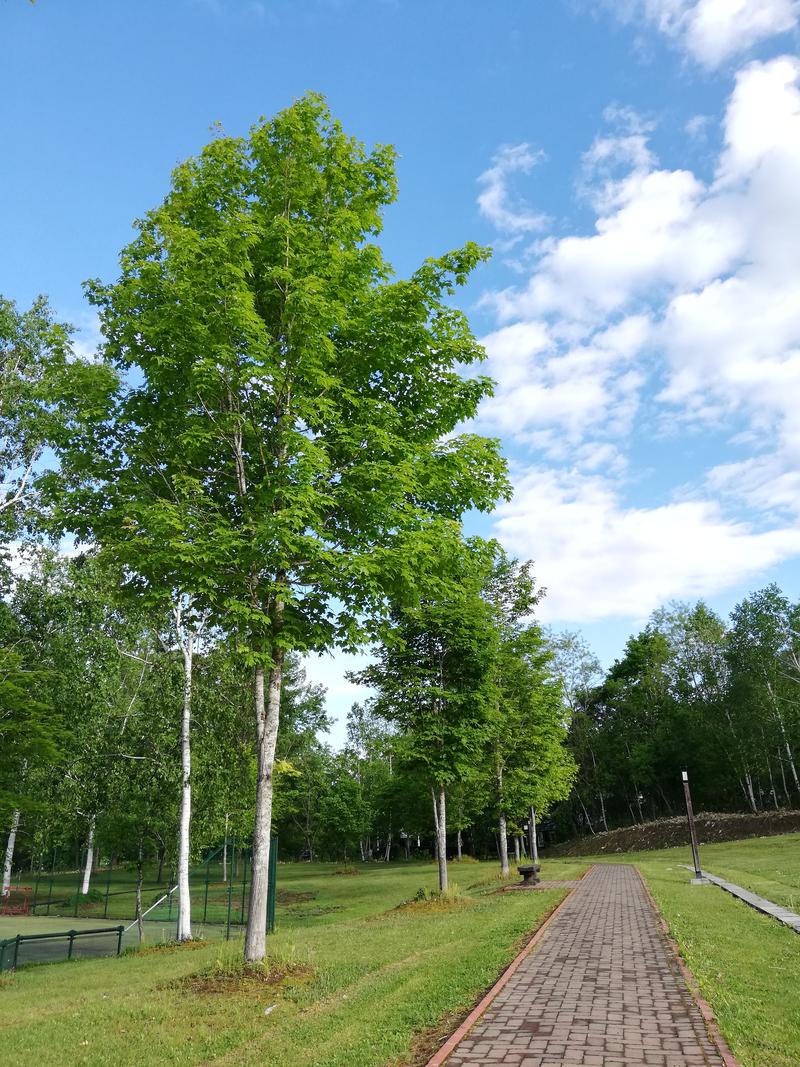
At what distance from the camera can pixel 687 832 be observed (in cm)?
4972

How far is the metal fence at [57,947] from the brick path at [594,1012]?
15.4m

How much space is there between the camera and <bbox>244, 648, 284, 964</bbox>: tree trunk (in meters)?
10.4

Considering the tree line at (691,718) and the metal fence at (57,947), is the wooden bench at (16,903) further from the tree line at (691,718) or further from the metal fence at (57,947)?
the tree line at (691,718)

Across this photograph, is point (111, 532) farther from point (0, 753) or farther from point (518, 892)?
point (518, 892)

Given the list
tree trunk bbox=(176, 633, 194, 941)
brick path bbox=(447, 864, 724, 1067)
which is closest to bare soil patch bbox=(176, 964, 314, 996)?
brick path bbox=(447, 864, 724, 1067)

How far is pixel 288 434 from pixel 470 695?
1578 cm

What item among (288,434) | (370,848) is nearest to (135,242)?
(288,434)

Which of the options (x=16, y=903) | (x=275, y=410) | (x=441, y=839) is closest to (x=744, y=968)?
(x=275, y=410)

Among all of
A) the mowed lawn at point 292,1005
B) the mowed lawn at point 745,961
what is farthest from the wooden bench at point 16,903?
the mowed lawn at point 745,961

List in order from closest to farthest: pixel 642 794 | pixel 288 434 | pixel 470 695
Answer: pixel 288 434 < pixel 470 695 < pixel 642 794

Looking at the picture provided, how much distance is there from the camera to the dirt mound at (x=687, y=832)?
149 ft

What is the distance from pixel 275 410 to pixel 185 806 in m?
15.8

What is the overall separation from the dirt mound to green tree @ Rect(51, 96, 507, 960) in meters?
43.7

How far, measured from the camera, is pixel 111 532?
11305mm
